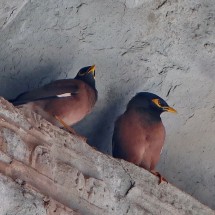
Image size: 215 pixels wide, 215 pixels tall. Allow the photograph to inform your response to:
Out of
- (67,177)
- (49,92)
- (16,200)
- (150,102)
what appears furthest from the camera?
(150,102)

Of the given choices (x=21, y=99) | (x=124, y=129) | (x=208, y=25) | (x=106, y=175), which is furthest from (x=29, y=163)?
(x=208, y=25)

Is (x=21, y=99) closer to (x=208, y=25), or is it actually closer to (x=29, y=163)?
(x=29, y=163)

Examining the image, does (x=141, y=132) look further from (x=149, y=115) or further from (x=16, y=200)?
(x=16, y=200)

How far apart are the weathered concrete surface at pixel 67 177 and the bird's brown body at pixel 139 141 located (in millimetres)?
348

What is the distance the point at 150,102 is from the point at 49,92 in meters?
0.67

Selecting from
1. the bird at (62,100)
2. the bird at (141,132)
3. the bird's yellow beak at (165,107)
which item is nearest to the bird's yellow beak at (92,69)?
the bird at (62,100)

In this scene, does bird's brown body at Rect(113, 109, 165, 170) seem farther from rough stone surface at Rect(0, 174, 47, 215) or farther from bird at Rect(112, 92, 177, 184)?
rough stone surface at Rect(0, 174, 47, 215)

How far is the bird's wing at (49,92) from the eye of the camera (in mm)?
4074

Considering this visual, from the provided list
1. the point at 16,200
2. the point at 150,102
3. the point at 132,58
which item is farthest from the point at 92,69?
the point at 16,200

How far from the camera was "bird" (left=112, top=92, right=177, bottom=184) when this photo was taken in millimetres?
4301

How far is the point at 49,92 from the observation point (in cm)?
416

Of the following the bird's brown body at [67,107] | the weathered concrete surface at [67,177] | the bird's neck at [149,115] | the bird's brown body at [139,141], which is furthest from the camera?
the bird's neck at [149,115]

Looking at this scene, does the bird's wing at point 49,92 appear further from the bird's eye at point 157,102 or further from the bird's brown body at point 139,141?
the bird's eye at point 157,102

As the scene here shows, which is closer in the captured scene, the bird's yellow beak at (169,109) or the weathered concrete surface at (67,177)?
the weathered concrete surface at (67,177)
